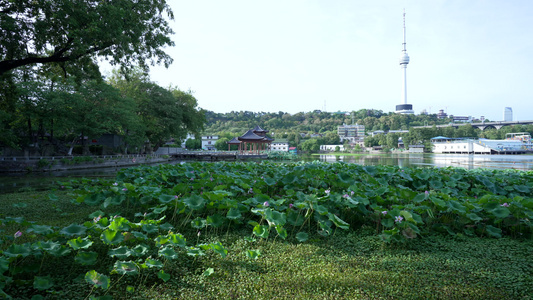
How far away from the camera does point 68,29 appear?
6.88 meters

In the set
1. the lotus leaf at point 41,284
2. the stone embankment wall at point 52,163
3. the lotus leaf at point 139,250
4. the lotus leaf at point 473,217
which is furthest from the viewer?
the stone embankment wall at point 52,163

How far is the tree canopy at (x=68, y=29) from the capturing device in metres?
6.64

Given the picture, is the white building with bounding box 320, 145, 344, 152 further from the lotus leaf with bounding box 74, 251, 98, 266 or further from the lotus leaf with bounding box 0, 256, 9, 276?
the lotus leaf with bounding box 0, 256, 9, 276

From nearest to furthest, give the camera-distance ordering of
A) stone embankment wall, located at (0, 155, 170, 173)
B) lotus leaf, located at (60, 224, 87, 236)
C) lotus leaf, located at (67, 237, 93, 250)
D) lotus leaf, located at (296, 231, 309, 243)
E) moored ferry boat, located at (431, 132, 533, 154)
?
lotus leaf, located at (67, 237, 93, 250) → lotus leaf, located at (60, 224, 87, 236) → lotus leaf, located at (296, 231, 309, 243) → stone embankment wall, located at (0, 155, 170, 173) → moored ferry boat, located at (431, 132, 533, 154)

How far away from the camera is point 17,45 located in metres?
7.26

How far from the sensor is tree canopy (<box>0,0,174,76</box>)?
21.8 ft

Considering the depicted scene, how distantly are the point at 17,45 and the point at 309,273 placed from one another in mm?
9106

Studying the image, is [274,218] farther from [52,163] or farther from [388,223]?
[52,163]

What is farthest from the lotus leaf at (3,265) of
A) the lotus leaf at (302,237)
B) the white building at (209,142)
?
the white building at (209,142)

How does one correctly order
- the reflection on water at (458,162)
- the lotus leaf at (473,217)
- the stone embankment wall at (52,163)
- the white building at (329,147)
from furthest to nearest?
1. the white building at (329,147)
2. the reflection on water at (458,162)
3. the stone embankment wall at (52,163)
4. the lotus leaf at (473,217)

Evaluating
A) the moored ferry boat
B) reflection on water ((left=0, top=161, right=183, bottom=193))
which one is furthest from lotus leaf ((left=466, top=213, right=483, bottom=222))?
the moored ferry boat

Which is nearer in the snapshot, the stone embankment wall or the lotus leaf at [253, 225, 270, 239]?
the lotus leaf at [253, 225, 270, 239]

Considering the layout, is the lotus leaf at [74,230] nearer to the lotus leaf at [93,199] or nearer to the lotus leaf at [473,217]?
the lotus leaf at [93,199]

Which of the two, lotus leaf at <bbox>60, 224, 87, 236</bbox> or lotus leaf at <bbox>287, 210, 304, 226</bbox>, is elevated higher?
lotus leaf at <bbox>60, 224, 87, 236</bbox>
